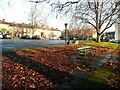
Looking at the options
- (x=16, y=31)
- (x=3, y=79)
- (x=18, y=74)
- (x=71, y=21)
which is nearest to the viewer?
(x=3, y=79)

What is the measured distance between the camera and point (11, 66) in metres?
9.62

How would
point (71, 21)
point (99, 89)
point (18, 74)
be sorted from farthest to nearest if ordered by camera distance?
1. point (71, 21)
2. point (18, 74)
3. point (99, 89)

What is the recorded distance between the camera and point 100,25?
29.6m

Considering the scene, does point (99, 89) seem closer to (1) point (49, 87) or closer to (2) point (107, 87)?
(2) point (107, 87)

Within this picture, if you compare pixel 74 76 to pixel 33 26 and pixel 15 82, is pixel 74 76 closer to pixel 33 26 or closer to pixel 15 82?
pixel 15 82

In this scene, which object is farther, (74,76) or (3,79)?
(74,76)

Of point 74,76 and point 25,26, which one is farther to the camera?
point 25,26

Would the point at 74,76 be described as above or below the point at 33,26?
below

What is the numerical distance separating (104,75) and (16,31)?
72100 mm

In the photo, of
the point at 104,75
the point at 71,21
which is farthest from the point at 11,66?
the point at 71,21

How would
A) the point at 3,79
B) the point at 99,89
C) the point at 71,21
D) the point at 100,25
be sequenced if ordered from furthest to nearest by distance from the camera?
the point at 100,25, the point at 71,21, the point at 3,79, the point at 99,89

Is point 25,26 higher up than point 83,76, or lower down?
higher up

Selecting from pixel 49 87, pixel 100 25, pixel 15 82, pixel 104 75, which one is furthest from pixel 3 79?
pixel 100 25

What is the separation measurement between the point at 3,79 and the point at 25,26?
7641 cm
